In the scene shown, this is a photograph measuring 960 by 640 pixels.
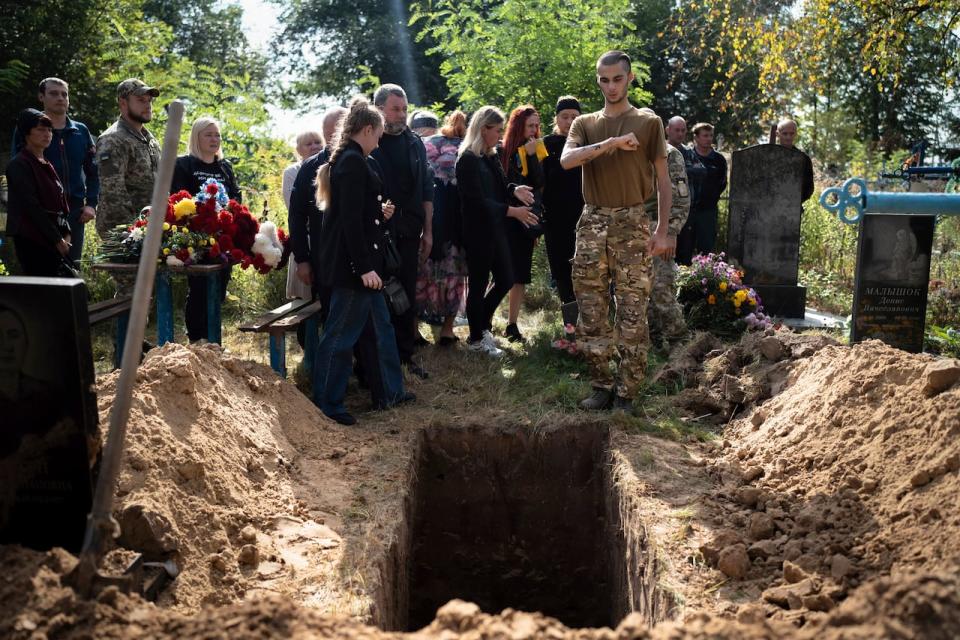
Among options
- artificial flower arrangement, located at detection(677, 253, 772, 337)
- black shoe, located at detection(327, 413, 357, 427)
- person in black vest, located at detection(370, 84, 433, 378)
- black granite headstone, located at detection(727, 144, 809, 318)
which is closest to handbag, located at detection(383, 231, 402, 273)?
person in black vest, located at detection(370, 84, 433, 378)

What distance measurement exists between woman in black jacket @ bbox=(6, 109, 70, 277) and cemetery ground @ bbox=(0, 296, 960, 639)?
1.92 meters

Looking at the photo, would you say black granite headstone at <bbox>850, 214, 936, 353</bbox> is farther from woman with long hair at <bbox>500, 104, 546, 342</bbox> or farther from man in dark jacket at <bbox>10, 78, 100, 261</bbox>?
man in dark jacket at <bbox>10, 78, 100, 261</bbox>

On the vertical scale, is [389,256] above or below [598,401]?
above

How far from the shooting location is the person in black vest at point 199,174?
670 cm

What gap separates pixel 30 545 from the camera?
336 centimetres

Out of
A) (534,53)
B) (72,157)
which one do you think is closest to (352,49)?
(534,53)

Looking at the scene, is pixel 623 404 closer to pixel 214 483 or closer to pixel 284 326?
pixel 284 326

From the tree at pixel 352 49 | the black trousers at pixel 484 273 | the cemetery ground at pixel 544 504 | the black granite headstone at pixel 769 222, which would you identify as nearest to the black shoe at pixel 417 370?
the cemetery ground at pixel 544 504

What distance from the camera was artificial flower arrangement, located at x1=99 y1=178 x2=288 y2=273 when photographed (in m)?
6.09

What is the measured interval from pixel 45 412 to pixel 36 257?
140 inches

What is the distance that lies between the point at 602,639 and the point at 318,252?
3993 mm

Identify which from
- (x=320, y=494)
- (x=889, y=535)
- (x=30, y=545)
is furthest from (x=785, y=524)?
(x=30, y=545)

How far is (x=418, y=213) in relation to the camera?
679cm

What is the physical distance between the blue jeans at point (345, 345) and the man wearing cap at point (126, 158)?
213cm
